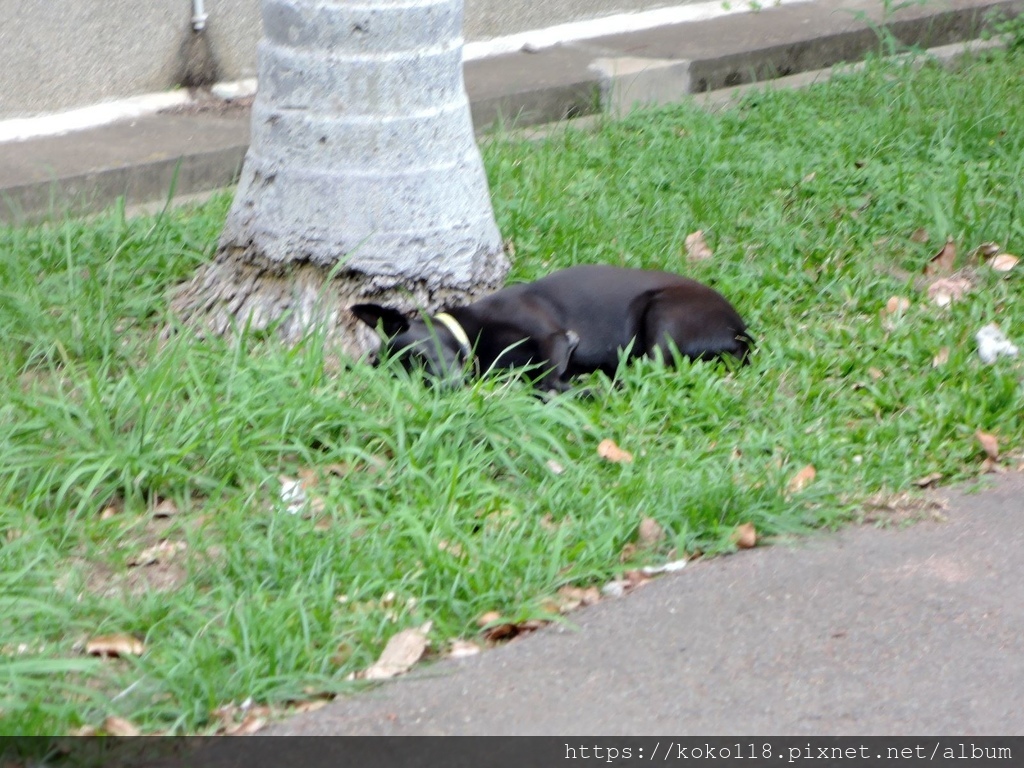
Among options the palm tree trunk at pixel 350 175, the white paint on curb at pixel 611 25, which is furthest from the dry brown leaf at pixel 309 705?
the white paint on curb at pixel 611 25

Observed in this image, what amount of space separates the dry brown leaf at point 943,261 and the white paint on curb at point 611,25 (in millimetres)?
3638

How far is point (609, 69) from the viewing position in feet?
26.9

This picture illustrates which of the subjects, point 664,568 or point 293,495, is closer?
point 664,568

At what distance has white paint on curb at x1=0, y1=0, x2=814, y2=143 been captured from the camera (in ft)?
23.9

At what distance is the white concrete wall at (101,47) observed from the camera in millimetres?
7160

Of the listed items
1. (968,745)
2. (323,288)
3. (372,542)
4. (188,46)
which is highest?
(188,46)

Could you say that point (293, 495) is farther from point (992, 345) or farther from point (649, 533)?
point (992, 345)

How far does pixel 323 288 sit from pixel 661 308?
50.1 inches

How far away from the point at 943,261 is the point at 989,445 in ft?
5.53

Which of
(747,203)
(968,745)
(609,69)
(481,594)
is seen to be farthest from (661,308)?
(609,69)

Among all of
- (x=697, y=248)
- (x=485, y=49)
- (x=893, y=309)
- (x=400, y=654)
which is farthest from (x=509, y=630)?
(x=485, y=49)

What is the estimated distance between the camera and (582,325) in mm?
5203

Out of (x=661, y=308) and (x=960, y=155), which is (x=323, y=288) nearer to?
(x=661, y=308)

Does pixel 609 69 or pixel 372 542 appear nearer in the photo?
pixel 372 542
